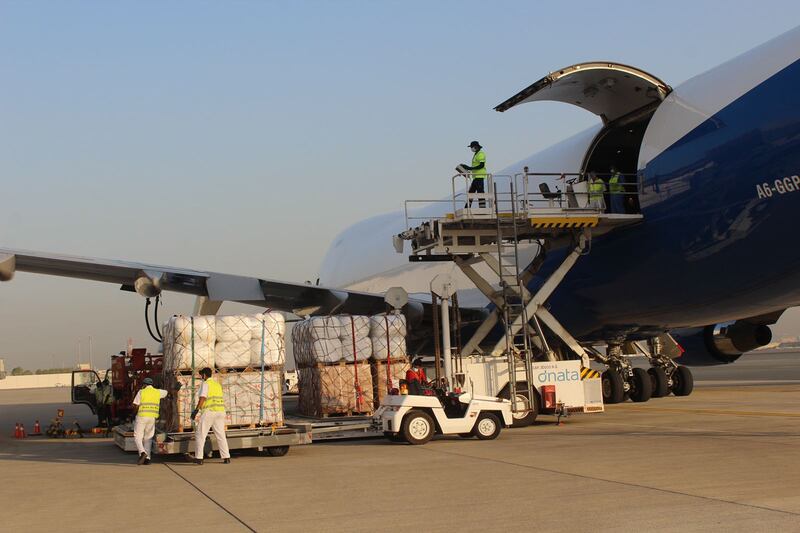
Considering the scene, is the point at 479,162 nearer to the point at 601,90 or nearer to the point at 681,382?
the point at 601,90

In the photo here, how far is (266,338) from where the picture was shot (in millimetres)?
14227

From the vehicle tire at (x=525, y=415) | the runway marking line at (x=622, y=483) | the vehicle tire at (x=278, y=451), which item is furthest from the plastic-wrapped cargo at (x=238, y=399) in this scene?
the vehicle tire at (x=525, y=415)

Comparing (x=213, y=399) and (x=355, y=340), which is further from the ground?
(x=355, y=340)

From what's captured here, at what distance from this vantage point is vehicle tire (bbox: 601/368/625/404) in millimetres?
21031

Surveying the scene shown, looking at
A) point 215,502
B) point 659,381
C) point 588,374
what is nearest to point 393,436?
point 588,374

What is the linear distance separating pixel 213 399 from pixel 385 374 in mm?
5835

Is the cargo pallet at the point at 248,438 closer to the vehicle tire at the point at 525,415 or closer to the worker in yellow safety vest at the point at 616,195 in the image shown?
the vehicle tire at the point at 525,415

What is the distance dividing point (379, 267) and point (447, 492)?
63.8ft

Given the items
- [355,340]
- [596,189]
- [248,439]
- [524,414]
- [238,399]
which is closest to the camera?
[248,439]

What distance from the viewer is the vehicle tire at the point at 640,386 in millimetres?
21141

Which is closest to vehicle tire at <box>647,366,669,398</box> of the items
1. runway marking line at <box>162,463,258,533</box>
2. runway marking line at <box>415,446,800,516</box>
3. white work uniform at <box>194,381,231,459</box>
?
runway marking line at <box>415,446,800,516</box>

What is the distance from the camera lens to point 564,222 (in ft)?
53.3

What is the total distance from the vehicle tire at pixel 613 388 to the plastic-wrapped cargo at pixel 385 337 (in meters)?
5.97

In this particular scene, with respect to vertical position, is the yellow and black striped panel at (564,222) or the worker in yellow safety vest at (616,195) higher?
the worker in yellow safety vest at (616,195)
